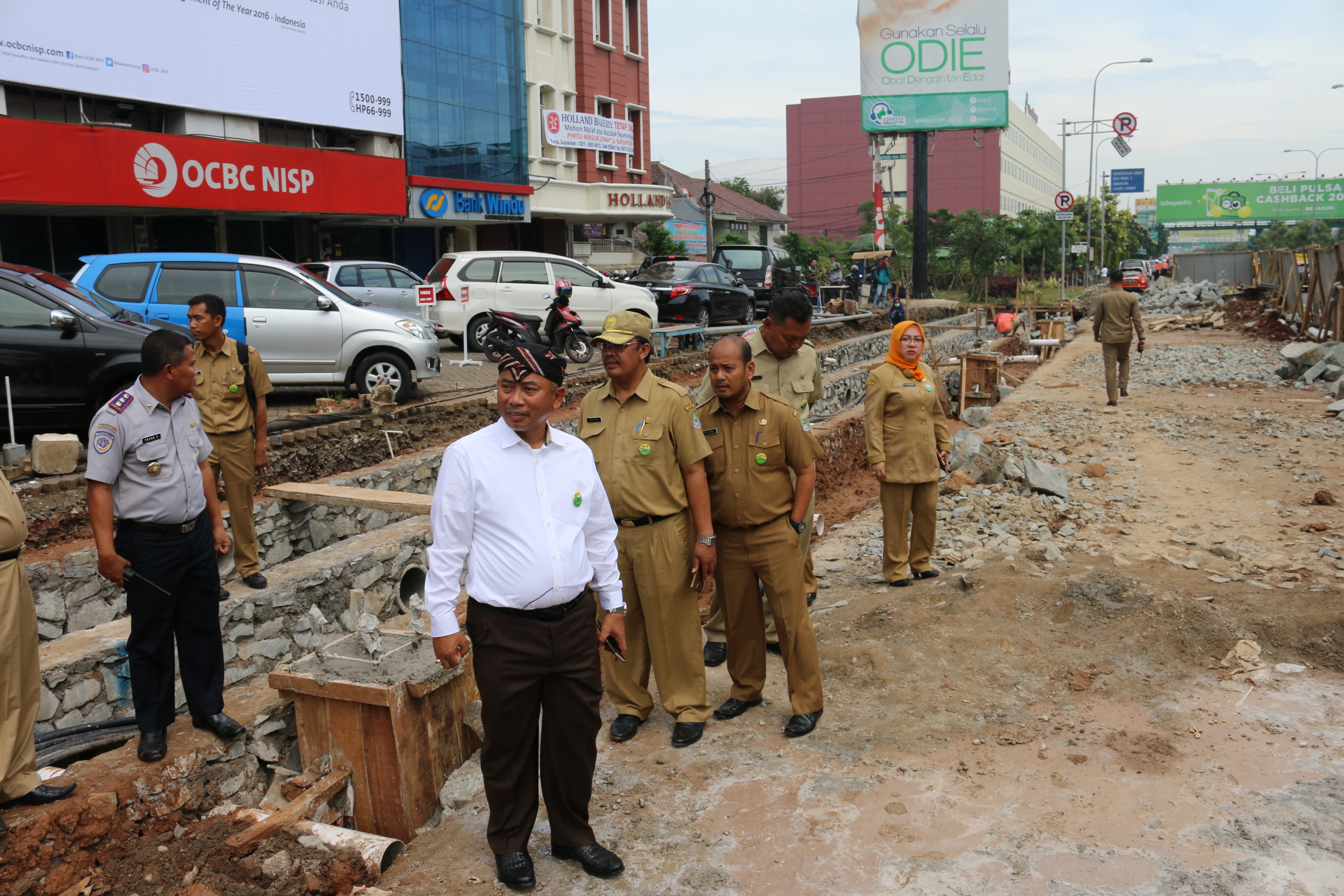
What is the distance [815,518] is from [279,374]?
6.31 metres

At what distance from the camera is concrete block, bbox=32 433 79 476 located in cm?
769

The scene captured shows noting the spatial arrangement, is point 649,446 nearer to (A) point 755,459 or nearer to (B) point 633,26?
(A) point 755,459

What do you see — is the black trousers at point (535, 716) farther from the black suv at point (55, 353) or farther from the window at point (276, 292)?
the window at point (276, 292)

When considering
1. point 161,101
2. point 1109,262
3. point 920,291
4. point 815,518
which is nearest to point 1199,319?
point 920,291

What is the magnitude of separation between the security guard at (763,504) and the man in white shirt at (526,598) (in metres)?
1.08

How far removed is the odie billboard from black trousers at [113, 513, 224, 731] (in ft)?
94.2

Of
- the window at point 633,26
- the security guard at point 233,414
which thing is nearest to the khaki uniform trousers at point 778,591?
the security guard at point 233,414

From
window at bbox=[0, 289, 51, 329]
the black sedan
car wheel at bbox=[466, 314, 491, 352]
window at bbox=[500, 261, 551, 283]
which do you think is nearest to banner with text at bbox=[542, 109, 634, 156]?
the black sedan

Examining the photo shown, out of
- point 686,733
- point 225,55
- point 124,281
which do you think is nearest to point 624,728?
point 686,733

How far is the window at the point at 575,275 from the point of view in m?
15.7

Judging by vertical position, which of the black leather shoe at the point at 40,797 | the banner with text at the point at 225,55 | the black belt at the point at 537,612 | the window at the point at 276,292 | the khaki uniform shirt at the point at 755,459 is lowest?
the black leather shoe at the point at 40,797

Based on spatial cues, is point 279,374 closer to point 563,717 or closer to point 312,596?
point 312,596

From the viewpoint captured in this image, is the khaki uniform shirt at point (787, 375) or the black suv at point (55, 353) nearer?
the khaki uniform shirt at point (787, 375)

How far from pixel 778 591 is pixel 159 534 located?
2.59 m
